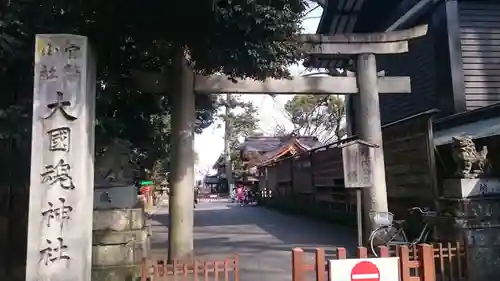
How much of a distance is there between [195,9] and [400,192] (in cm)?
747

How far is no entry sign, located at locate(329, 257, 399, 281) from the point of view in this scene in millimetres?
4266

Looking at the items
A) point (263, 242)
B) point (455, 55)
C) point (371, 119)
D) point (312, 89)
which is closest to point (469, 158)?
point (371, 119)

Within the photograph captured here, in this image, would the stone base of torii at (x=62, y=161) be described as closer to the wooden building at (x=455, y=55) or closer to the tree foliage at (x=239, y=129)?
the wooden building at (x=455, y=55)

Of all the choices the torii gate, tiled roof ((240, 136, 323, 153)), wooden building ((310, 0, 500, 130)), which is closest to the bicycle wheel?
the torii gate

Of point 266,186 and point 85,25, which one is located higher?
point 85,25

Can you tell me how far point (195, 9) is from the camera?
6.30m

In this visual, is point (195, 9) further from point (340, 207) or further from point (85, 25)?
point (340, 207)

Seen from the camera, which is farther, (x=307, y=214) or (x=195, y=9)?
(x=307, y=214)

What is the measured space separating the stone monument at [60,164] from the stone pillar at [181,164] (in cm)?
259

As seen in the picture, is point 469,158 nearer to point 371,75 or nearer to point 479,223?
point 479,223

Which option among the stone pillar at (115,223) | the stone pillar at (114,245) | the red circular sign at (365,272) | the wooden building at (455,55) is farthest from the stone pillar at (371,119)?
the red circular sign at (365,272)

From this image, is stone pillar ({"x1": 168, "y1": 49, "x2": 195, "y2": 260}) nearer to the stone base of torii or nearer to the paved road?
the paved road

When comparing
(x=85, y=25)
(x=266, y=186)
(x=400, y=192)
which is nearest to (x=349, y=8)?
(x=400, y=192)

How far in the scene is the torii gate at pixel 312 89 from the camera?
8.47 metres
